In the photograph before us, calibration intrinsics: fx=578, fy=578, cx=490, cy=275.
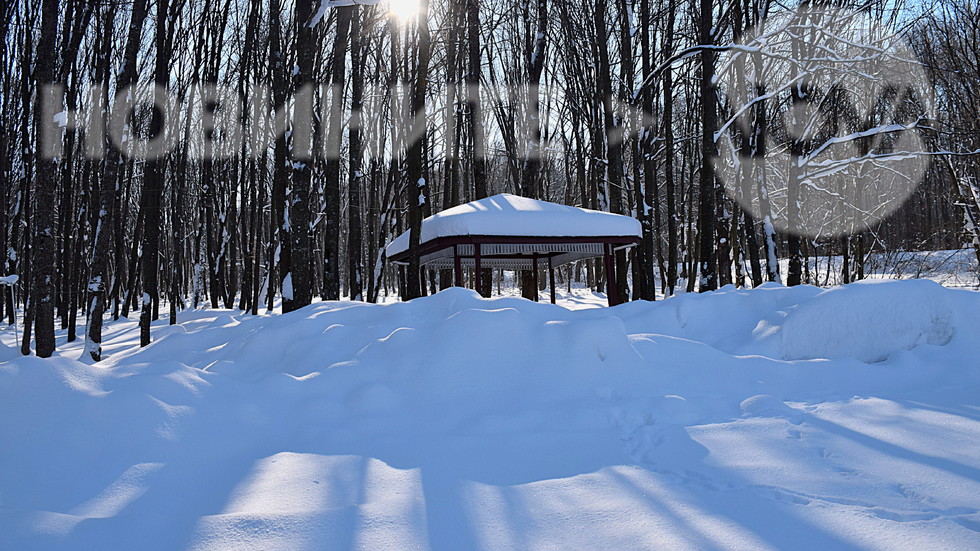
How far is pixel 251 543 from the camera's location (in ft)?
5.94

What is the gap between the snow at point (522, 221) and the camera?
394 inches

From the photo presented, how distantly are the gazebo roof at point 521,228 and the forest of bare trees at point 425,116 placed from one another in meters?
0.57

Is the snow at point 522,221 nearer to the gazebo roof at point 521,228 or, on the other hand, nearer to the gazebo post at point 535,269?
the gazebo roof at point 521,228

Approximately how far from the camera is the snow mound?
430cm

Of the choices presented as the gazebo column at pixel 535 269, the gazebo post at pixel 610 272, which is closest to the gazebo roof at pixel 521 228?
the gazebo post at pixel 610 272

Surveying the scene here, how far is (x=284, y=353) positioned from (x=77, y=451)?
2.08m

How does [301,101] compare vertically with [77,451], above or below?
above

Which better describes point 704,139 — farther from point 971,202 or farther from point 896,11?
point 971,202

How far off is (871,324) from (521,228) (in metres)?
6.35

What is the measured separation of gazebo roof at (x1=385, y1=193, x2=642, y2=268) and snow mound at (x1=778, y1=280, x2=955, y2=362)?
605cm

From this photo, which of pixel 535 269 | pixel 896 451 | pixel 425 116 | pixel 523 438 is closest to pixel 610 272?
pixel 535 269

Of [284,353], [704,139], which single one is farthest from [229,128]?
[284,353]

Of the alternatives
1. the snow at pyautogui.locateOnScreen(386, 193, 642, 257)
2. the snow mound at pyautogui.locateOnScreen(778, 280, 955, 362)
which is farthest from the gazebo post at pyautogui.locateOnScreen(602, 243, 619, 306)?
the snow mound at pyautogui.locateOnScreen(778, 280, 955, 362)

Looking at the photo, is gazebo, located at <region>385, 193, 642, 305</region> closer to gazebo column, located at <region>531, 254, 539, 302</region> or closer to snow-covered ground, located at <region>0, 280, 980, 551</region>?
gazebo column, located at <region>531, 254, 539, 302</region>
